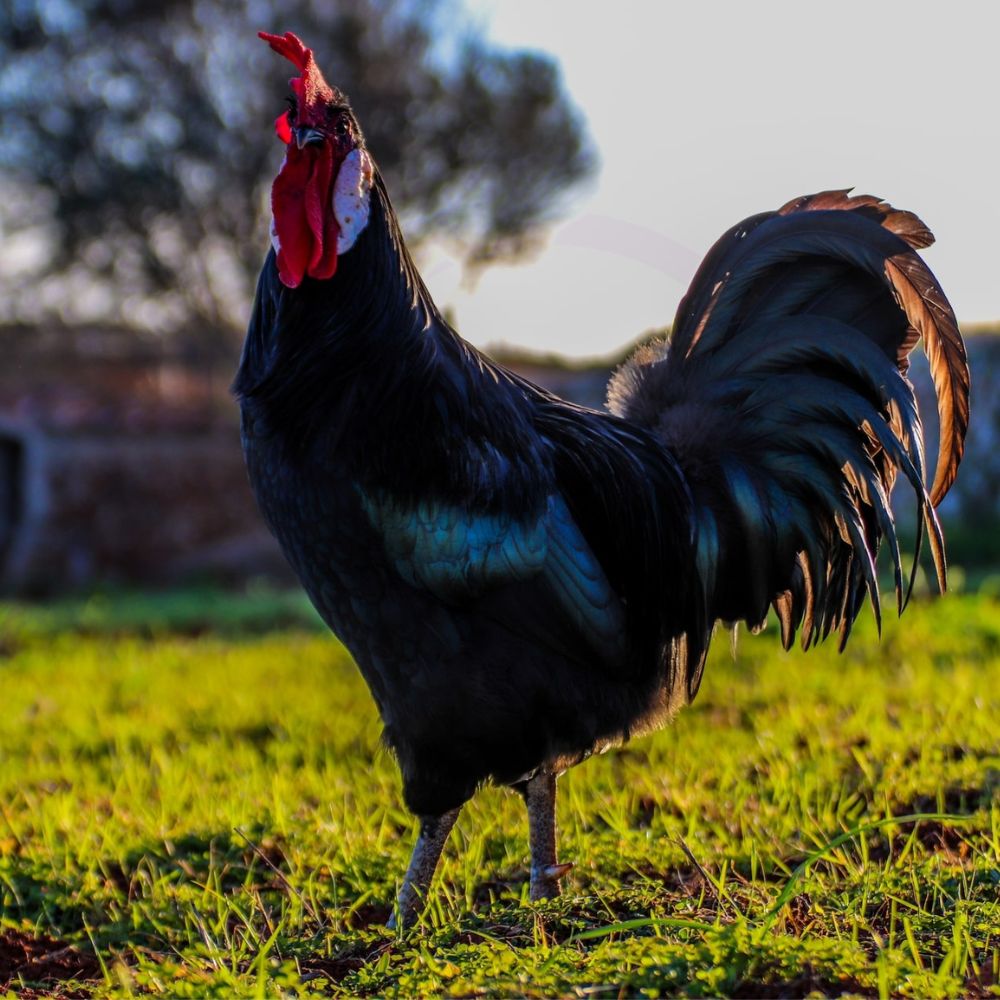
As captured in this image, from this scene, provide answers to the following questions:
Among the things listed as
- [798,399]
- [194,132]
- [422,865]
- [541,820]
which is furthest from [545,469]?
[194,132]

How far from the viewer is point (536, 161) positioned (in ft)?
87.2

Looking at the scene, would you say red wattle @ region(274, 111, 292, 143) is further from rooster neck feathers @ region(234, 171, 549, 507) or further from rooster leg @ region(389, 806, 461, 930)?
rooster leg @ region(389, 806, 461, 930)

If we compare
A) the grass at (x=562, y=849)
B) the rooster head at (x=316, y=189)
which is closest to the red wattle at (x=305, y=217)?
the rooster head at (x=316, y=189)

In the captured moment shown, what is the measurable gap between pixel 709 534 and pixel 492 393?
2.67 ft

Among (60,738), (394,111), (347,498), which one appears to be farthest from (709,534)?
(394,111)

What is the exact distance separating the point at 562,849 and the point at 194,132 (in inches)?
890

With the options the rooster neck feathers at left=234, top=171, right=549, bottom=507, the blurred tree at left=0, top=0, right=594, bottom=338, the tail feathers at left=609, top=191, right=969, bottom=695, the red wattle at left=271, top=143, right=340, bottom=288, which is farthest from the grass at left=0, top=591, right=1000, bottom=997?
the blurred tree at left=0, top=0, right=594, bottom=338

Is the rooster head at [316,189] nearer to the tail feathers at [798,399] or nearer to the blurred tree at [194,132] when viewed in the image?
the tail feathers at [798,399]

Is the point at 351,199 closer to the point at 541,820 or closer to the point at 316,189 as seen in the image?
the point at 316,189

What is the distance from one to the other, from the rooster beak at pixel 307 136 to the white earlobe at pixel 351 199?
0.09 m

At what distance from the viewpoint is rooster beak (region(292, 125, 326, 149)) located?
128 inches

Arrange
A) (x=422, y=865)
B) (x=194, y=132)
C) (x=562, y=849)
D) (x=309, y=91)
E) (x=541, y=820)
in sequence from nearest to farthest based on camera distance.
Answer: (x=309, y=91) → (x=422, y=865) → (x=541, y=820) → (x=562, y=849) → (x=194, y=132)

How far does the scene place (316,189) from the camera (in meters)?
3.23

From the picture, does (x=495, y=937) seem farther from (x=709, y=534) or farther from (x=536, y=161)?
(x=536, y=161)
